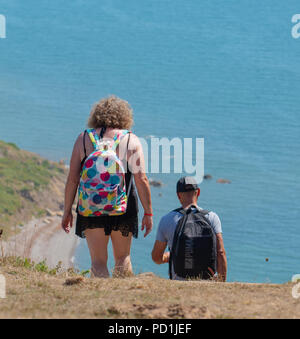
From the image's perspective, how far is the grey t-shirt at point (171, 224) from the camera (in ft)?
19.1

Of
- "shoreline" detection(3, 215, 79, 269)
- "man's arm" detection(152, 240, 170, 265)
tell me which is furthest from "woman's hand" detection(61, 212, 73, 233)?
"shoreline" detection(3, 215, 79, 269)

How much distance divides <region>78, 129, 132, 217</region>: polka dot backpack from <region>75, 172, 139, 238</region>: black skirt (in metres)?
0.08

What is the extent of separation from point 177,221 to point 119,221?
0.54 meters

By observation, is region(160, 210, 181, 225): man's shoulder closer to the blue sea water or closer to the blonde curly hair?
the blonde curly hair

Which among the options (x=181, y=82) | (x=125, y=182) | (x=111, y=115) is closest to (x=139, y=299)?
(x=125, y=182)

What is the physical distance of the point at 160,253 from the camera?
19.8ft

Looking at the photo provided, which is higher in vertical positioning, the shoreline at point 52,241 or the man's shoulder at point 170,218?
the shoreline at point 52,241

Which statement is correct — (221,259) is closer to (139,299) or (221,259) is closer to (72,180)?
(139,299)

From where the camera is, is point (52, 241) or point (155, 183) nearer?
point (52, 241)

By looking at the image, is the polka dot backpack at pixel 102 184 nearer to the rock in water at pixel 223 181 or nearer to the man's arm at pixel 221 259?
the man's arm at pixel 221 259

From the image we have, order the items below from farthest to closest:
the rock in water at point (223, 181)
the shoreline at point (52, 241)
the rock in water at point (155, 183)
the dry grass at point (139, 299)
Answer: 1. the rock in water at point (223, 181)
2. the rock in water at point (155, 183)
3. the shoreline at point (52, 241)
4. the dry grass at point (139, 299)

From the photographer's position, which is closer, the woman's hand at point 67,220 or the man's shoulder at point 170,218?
the man's shoulder at point 170,218

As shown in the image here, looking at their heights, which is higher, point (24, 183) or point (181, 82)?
point (181, 82)

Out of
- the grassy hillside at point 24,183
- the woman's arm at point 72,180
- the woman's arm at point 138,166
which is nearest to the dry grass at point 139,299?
the woman's arm at point 72,180
